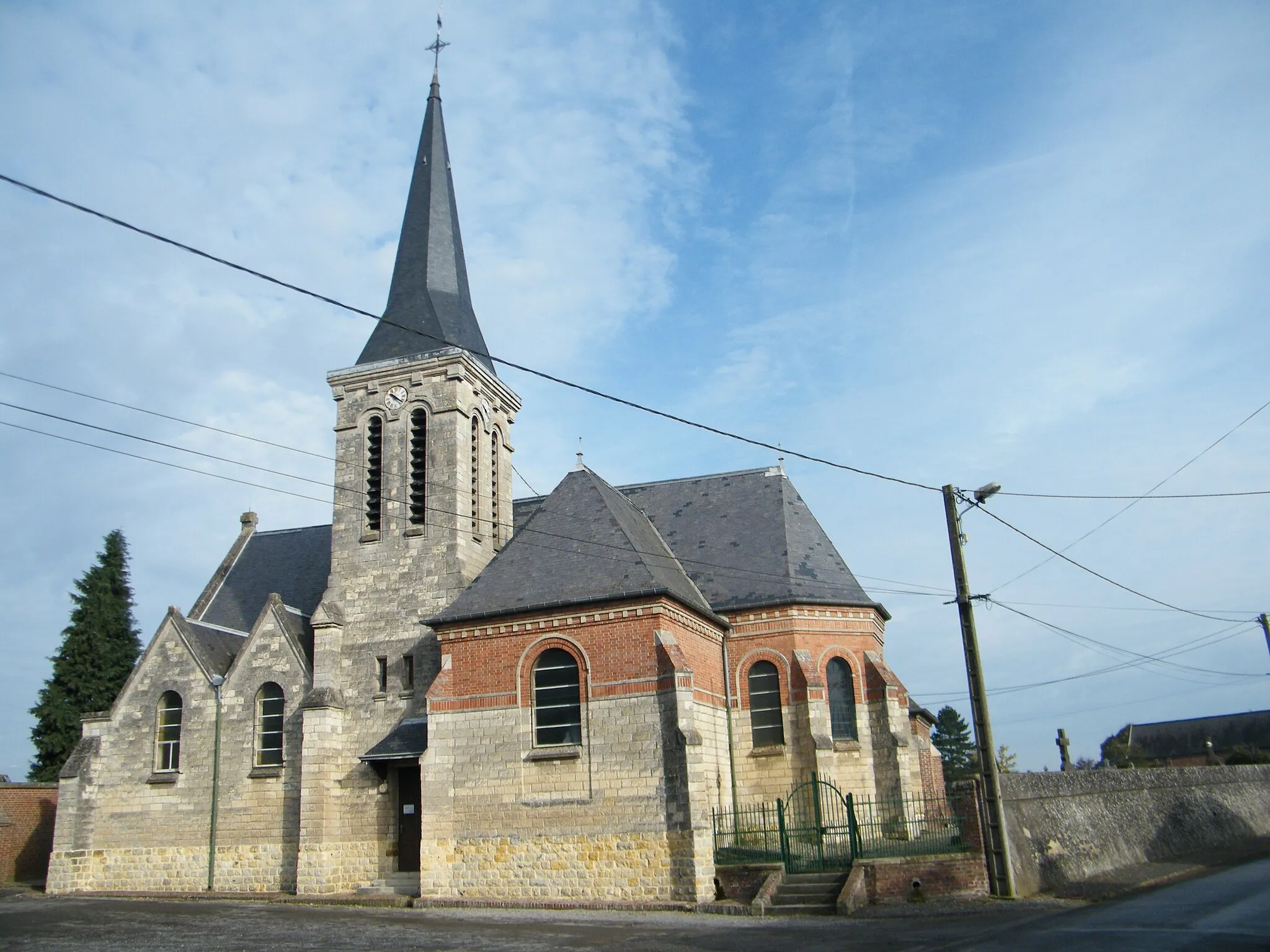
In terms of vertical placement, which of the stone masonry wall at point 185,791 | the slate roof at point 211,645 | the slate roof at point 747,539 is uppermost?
the slate roof at point 747,539

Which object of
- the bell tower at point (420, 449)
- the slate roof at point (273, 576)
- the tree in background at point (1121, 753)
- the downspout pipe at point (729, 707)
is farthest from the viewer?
the tree in background at point (1121, 753)

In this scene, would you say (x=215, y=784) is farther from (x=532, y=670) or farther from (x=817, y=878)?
(x=817, y=878)

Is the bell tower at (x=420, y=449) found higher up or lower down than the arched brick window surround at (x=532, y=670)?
higher up

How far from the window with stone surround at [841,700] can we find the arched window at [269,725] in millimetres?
13749

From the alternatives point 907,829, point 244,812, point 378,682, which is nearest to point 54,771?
point 244,812

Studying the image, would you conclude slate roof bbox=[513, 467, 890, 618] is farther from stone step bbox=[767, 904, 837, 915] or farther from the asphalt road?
the asphalt road

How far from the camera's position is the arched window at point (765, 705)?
24.9 m

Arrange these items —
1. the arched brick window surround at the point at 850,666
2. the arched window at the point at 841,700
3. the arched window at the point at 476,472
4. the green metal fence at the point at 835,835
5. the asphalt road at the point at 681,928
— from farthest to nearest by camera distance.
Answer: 1. the arched window at the point at 476,472
2. the arched brick window surround at the point at 850,666
3. the arched window at the point at 841,700
4. the green metal fence at the point at 835,835
5. the asphalt road at the point at 681,928

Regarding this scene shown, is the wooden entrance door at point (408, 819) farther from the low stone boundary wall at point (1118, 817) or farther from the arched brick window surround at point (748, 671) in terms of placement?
the low stone boundary wall at point (1118, 817)

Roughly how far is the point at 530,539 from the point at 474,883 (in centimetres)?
772

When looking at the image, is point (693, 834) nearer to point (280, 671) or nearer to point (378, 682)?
point (378, 682)

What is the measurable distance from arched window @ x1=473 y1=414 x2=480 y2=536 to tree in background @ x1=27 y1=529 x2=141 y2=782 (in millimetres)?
16639

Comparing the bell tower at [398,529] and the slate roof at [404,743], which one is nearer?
the slate roof at [404,743]

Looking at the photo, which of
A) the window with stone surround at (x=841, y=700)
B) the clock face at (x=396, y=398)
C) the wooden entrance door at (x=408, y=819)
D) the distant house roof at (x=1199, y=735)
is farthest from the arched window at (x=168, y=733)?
the distant house roof at (x=1199, y=735)
